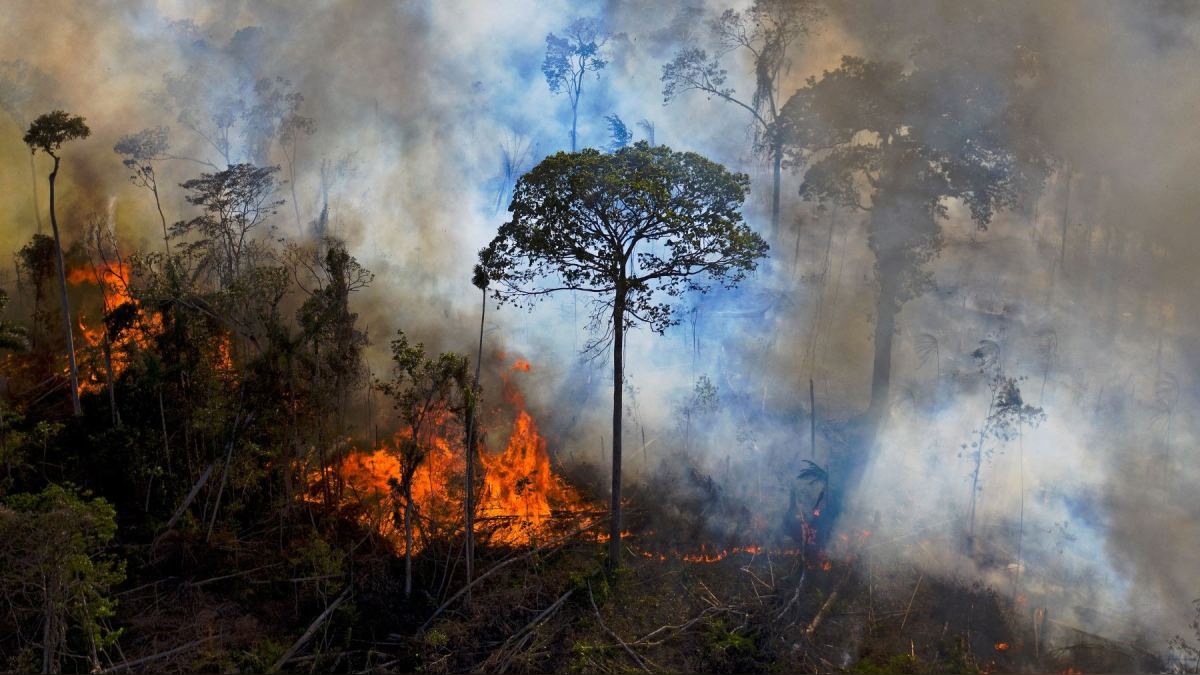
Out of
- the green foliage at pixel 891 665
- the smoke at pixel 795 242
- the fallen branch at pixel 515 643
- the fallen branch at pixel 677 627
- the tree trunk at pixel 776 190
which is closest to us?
the green foliage at pixel 891 665

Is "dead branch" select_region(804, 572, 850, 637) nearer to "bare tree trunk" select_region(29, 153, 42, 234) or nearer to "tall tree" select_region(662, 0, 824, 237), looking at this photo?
"tall tree" select_region(662, 0, 824, 237)

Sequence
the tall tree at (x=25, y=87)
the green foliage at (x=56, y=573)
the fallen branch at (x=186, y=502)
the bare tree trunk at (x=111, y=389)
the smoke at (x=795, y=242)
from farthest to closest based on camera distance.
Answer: the tall tree at (x=25, y=87) → the smoke at (x=795, y=242) → the bare tree trunk at (x=111, y=389) → the fallen branch at (x=186, y=502) → the green foliage at (x=56, y=573)

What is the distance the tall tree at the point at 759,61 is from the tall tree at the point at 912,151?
216 inches

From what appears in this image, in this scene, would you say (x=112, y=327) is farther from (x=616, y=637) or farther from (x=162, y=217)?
(x=616, y=637)

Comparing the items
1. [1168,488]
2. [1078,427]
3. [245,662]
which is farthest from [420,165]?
[1168,488]

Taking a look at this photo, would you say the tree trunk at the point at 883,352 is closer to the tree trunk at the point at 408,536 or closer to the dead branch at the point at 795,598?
the dead branch at the point at 795,598

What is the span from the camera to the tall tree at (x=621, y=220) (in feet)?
61.8

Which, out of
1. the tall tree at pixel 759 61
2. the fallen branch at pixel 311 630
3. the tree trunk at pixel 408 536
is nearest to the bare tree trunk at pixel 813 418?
the tall tree at pixel 759 61

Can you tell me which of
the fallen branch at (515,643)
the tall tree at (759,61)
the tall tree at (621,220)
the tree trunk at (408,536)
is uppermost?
the tall tree at (759,61)

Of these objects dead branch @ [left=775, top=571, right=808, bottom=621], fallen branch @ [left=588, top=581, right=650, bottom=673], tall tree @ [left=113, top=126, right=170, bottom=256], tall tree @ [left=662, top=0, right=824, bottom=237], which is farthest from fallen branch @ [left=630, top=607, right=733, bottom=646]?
tall tree @ [left=113, top=126, right=170, bottom=256]

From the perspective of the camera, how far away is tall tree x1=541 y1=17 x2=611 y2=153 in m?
34.3

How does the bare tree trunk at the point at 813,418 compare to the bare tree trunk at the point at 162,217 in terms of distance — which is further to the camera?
the bare tree trunk at the point at 162,217

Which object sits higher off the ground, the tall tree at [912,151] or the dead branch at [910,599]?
the tall tree at [912,151]

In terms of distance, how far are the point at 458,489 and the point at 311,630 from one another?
6054 millimetres
